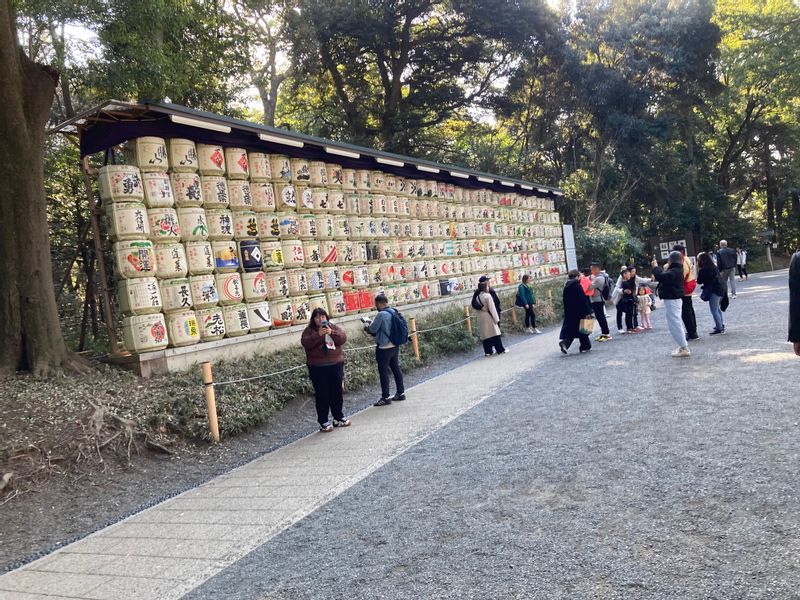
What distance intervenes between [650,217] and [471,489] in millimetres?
31971

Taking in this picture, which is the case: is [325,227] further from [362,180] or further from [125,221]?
[125,221]

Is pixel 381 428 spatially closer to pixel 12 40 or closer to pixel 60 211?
pixel 12 40

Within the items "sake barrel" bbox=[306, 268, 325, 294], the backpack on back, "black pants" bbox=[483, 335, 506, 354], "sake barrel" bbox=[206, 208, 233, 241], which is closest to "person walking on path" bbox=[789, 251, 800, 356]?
the backpack on back

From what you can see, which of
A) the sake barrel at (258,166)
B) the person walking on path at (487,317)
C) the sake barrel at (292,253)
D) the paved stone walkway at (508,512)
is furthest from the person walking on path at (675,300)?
the sake barrel at (258,166)

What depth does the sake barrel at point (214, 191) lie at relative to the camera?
30.5 ft

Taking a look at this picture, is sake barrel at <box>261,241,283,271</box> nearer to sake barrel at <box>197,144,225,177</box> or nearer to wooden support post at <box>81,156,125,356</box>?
sake barrel at <box>197,144,225,177</box>

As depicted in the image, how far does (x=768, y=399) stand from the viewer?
5.84 m

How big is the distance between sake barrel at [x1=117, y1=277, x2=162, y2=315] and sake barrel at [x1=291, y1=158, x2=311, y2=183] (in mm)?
3712

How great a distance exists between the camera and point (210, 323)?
29.4 ft

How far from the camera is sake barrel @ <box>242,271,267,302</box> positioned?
9.69 meters

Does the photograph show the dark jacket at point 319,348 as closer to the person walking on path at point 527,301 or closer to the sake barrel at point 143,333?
the sake barrel at point 143,333

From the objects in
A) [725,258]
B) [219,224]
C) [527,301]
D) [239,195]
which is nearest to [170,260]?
[219,224]

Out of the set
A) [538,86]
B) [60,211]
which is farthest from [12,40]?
[538,86]

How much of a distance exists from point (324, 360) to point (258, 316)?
8.81 feet
